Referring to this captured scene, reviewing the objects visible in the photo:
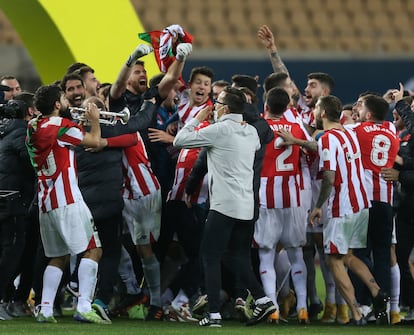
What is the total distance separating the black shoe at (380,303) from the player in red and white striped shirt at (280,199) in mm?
599

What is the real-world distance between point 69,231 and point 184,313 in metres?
1.46

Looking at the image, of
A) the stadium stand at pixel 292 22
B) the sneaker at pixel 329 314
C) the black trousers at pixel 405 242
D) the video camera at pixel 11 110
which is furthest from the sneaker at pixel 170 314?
the stadium stand at pixel 292 22

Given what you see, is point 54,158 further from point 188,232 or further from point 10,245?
point 188,232

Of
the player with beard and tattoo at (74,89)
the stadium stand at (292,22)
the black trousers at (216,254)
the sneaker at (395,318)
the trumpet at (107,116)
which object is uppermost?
the stadium stand at (292,22)

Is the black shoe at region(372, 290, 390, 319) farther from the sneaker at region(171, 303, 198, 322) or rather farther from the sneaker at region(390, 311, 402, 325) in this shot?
the sneaker at region(171, 303, 198, 322)

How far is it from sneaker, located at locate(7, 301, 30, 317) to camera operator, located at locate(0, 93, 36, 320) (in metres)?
0.34

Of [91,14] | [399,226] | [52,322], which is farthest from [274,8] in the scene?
[52,322]

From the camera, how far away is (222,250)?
28.4 feet

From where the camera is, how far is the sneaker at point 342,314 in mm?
9663

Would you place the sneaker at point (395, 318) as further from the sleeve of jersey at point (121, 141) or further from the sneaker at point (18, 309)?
the sneaker at point (18, 309)

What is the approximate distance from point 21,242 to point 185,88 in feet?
7.35

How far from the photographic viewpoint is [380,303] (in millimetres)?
9195

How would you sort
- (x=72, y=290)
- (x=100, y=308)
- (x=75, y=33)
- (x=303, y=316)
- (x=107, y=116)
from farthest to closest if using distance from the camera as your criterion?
(x=75, y=33), (x=72, y=290), (x=303, y=316), (x=107, y=116), (x=100, y=308)

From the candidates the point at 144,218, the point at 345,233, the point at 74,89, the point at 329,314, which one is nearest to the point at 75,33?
the point at 74,89
